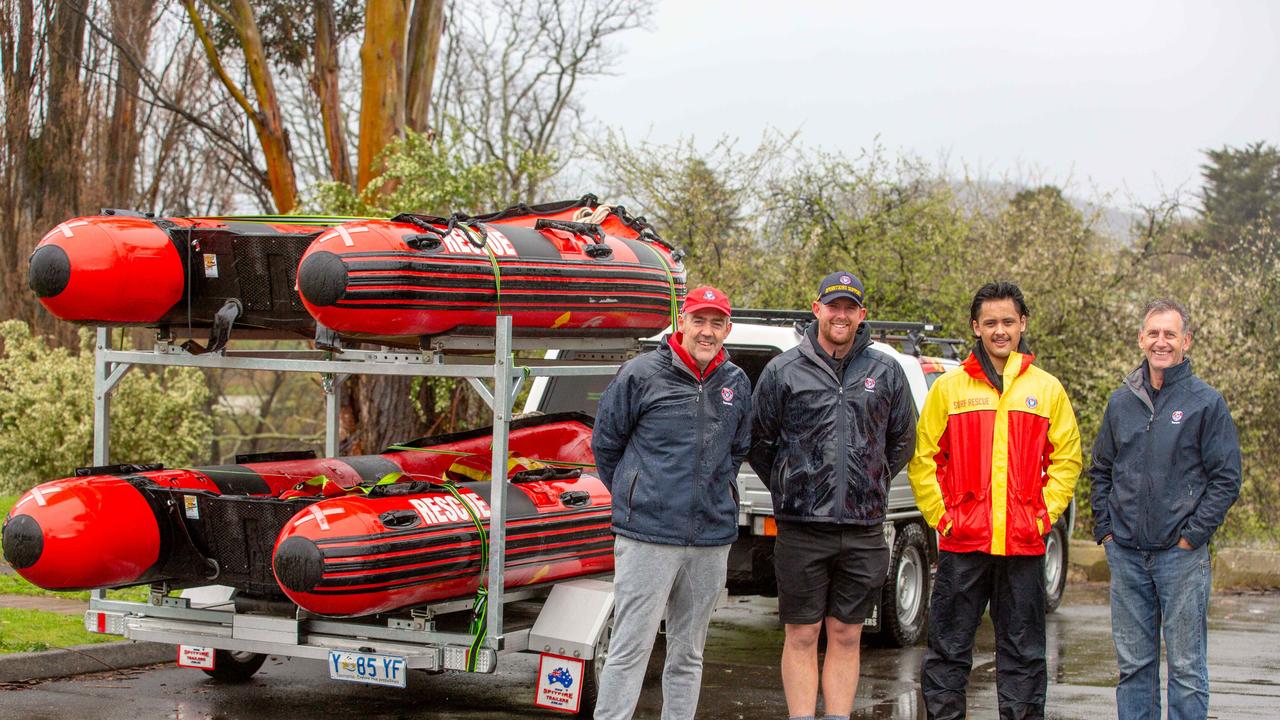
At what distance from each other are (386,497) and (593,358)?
2.38 m

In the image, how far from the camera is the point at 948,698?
20.5 feet

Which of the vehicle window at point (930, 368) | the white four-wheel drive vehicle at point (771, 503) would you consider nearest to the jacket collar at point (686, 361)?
the white four-wheel drive vehicle at point (771, 503)

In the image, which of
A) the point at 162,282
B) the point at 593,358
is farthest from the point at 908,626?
the point at 162,282

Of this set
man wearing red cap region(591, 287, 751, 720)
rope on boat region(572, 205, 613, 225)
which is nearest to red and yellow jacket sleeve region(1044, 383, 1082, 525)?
man wearing red cap region(591, 287, 751, 720)

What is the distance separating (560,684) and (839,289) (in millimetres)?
2299

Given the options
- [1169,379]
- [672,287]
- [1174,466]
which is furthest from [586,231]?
[1174,466]

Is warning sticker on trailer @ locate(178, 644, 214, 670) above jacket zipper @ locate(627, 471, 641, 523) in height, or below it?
below

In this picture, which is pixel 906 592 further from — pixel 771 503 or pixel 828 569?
pixel 828 569

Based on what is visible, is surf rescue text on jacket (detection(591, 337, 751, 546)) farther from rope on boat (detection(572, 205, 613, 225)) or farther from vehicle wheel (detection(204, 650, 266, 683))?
vehicle wheel (detection(204, 650, 266, 683))

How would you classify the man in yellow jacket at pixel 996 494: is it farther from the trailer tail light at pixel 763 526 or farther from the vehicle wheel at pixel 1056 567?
the vehicle wheel at pixel 1056 567

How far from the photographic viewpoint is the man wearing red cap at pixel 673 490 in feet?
19.3

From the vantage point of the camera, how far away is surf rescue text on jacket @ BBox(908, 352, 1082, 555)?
6098 mm

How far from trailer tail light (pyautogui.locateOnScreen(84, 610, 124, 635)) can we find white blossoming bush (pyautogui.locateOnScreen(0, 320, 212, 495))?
824 cm

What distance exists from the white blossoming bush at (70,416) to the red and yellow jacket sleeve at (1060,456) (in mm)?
11599
